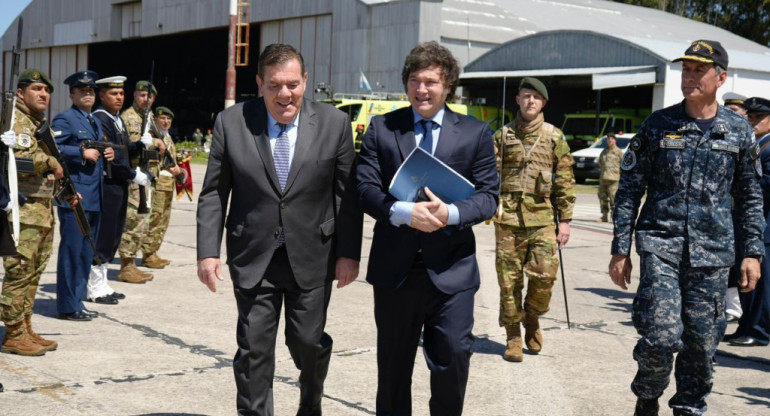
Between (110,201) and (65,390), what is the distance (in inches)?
125

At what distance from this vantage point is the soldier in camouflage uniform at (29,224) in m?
6.07

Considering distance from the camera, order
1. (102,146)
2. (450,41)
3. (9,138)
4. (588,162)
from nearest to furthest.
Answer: (9,138) → (102,146) → (588,162) → (450,41)

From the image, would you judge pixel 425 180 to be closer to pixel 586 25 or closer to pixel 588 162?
pixel 588 162

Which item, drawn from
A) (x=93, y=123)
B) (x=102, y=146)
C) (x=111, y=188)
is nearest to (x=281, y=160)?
(x=102, y=146)

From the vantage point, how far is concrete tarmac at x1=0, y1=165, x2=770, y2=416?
5215mm

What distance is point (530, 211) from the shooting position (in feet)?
21.5

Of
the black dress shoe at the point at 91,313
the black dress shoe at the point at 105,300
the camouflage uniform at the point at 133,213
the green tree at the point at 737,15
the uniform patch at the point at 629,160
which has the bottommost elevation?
the black dress shoe at the point at 105,300

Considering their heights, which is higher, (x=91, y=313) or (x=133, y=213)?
(x=133, y=213)

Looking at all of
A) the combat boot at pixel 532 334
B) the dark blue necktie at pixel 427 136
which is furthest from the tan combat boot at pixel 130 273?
the dark blue necktie at pixel 427 136

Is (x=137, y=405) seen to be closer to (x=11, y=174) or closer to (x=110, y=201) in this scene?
(x=11, y=174)

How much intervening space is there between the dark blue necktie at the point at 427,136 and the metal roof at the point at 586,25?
89.4 ft

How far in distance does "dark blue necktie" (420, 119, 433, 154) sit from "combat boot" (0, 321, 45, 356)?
11.1 feet

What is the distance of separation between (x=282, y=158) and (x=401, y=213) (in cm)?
Answer: 69

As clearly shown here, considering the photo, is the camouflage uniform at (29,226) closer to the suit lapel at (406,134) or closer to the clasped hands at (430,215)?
the suit lapel at (406,134)
